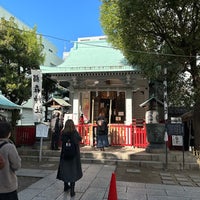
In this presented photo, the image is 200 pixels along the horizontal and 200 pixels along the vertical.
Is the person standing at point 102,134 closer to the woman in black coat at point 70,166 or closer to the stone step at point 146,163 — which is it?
the stone step at point 146,163

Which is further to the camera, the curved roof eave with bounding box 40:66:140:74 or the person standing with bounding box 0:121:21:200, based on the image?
the curved roof eave with bounding box 40:66:140:74

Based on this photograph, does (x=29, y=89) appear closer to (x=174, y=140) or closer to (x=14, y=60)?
(x=14, y=60)

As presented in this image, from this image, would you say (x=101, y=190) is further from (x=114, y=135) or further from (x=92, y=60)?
(x=92, y=60)

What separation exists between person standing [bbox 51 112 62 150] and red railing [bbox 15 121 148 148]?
1.35 metres

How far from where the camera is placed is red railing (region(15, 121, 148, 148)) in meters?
12.4

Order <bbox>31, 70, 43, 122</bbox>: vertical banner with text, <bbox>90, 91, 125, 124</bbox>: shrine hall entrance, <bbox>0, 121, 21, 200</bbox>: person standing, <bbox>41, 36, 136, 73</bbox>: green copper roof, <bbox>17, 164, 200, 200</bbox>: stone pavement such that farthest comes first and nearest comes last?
<bbox>90, 91, 125, 124</bbox>: shrine hall entrance
<bbox>41, 36, 136, 73</bbox>: green copper roof
<bbox>31, 70, 43, 122</bbox>: vertical banner with text
<bbox>17, 164, 200, 200</bbox>: stone pavement
<bbox>0, 121, 21, 200</bbox>: person standing

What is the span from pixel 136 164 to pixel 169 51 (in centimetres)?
494

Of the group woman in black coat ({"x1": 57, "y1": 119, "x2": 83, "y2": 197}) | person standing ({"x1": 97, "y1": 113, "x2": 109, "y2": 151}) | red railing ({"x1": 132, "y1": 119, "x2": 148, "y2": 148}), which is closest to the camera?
woman in black coat ({"x1": 57, "y1": 119, "x2": 83, "y2": 197})

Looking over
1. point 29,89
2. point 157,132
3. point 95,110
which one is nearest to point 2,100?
point 29,89

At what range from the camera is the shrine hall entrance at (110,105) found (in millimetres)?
16500

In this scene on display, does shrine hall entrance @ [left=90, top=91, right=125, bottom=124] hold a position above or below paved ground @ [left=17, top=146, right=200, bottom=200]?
above

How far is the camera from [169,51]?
11250mm

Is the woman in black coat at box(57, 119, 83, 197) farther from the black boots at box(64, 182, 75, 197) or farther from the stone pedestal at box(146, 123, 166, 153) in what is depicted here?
the stone pedestal at box(146, 123, 166, 153)

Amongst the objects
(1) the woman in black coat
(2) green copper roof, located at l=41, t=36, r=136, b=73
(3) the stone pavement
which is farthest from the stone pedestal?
(1) the woman in black coat
